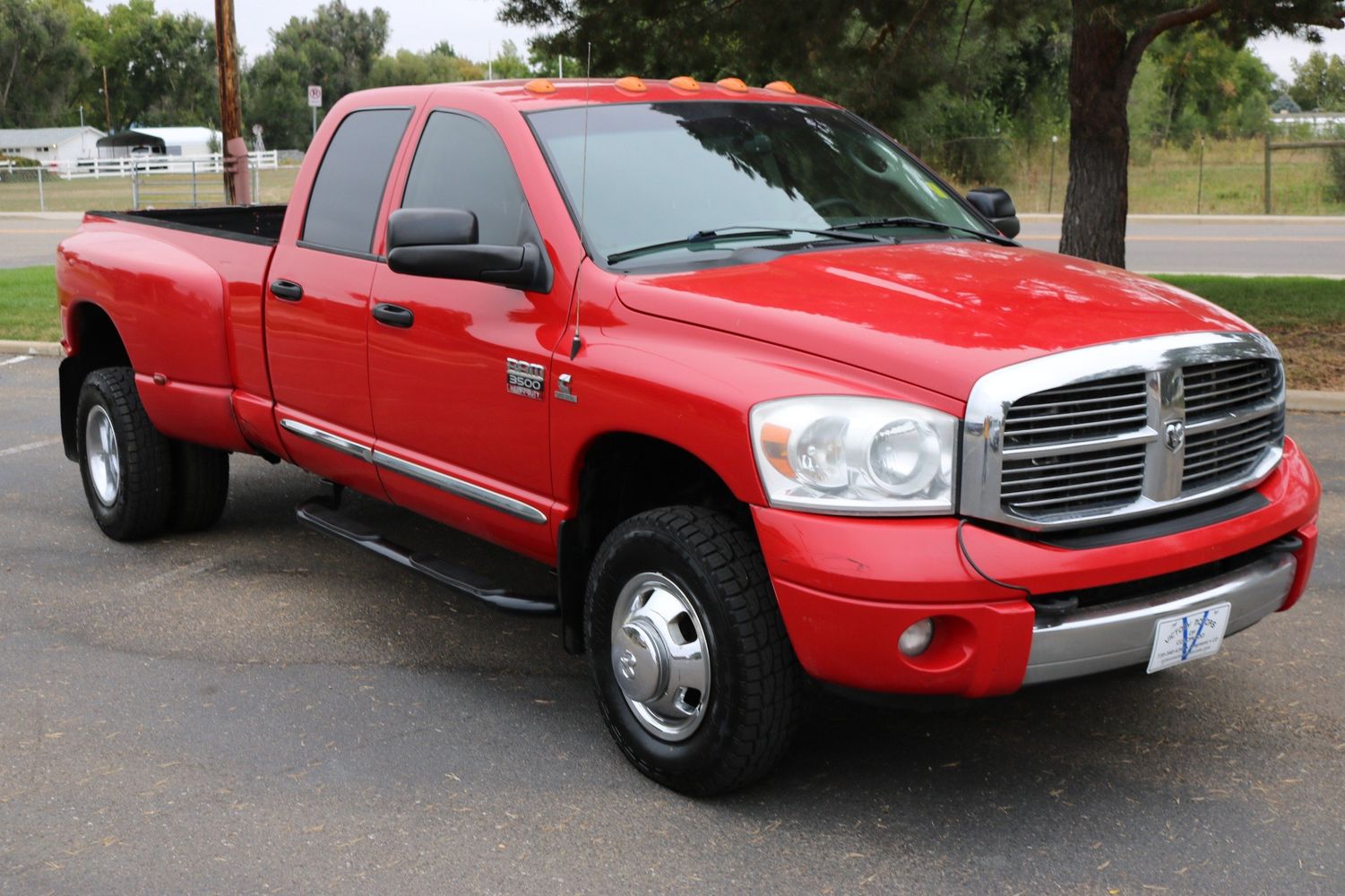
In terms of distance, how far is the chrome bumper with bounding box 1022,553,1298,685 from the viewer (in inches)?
142

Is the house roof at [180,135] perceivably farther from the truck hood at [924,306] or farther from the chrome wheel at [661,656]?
the chrome wheel at [661,656]

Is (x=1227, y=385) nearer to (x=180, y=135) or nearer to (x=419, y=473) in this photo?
(x=419, y=473)

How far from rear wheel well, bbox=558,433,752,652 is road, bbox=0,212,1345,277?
15.2 m

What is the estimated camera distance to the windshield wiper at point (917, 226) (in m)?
4.90

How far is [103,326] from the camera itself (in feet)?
23.6

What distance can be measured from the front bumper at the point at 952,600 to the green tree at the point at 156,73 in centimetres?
10671

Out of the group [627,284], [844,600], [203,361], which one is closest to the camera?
[844,600]

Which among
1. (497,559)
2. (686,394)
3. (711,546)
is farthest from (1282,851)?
(497,559)

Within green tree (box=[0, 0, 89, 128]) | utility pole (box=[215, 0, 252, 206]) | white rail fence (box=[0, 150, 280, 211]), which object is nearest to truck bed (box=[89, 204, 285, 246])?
utility pole (box=[215, 0, 252, 206])

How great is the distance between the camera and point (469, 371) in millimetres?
4730

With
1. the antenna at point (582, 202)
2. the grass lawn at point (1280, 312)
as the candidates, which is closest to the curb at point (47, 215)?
the grass lawn at point (1280, 312)

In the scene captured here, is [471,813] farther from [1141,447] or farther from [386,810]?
[1141,447]

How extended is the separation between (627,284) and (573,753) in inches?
55.1

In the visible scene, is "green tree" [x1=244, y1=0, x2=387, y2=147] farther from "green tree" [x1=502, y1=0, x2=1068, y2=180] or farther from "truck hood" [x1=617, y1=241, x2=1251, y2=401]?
"truck hood" [x1=617, y1=241, x2=1251, y2=401]
